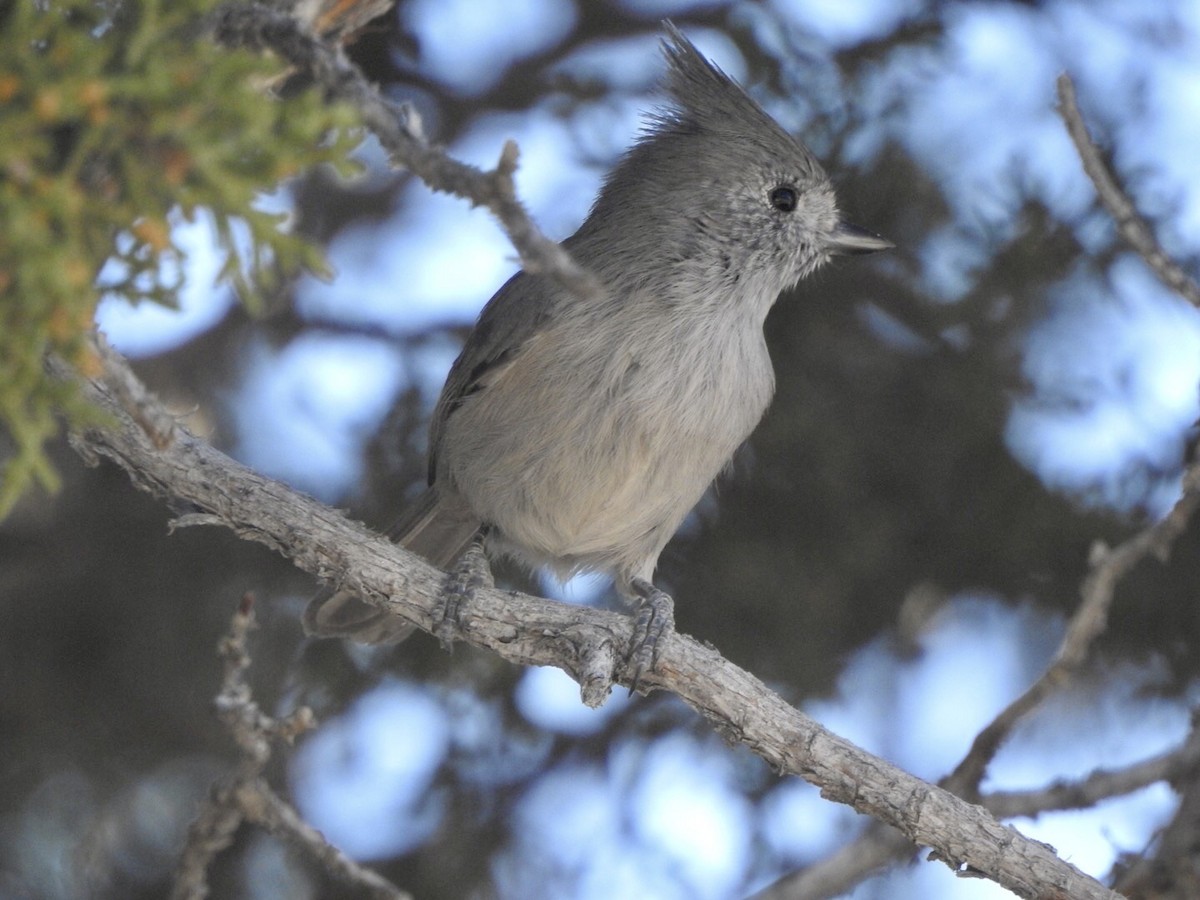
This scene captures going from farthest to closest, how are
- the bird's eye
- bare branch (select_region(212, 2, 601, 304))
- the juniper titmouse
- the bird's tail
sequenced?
the bird's eye
the bird's tail
the juniper titmouse
bare branch (select_region(212, 2, 601, 304))

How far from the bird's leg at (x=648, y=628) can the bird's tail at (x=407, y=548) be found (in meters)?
0.56

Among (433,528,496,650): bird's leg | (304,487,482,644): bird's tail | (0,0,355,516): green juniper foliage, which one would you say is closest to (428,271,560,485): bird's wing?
(304,487,482,644): bird's tail

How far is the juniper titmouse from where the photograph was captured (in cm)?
304

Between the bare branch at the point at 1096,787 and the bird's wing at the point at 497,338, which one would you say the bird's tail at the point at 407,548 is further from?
the bare branch at the point at 1096,787

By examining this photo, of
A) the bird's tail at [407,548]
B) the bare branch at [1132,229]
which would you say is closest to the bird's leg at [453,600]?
the bird's tail at [407,548]

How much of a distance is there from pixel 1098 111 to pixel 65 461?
2872mm

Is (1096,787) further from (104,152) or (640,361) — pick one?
(104,152)

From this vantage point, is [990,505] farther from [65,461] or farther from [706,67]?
[65,461]

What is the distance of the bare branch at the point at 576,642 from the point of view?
2367 mm

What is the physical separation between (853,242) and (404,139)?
6.78 feet

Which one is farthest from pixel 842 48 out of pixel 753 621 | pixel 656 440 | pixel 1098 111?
pixel 753 621

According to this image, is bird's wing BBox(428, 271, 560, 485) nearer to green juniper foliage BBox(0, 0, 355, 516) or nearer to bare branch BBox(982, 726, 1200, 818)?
bare branch BBox(982, 726, 1200, 818)

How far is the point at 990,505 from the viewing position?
11.2 ft

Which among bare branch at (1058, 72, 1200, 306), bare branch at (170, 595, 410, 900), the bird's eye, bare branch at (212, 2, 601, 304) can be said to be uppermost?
bare branch at (1058, 72, 1200, 306)
